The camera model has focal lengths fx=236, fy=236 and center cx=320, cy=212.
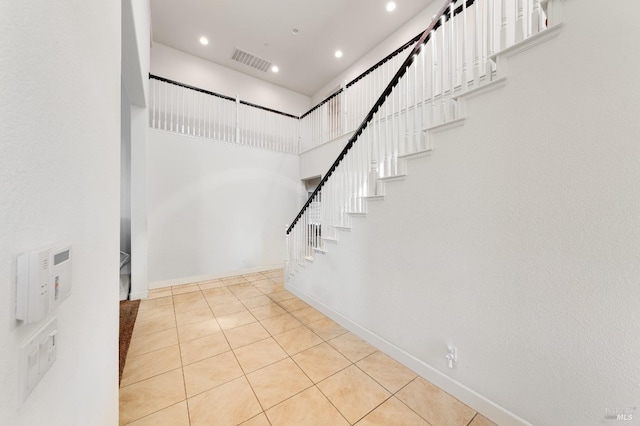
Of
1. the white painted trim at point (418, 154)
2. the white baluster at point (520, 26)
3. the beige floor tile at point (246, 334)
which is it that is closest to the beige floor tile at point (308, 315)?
the beige floor tile at point (246, 334)

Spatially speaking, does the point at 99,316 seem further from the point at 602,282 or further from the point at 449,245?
the point at 602,282

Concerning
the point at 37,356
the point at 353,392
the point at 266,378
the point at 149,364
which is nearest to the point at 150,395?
the point at 149,364

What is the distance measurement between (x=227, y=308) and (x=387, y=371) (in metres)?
2.29

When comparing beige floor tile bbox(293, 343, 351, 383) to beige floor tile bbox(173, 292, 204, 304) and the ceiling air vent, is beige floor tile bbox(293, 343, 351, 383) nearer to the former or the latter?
beige floor tile bbox(173, 292, 204, 304)

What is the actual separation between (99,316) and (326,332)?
217cm

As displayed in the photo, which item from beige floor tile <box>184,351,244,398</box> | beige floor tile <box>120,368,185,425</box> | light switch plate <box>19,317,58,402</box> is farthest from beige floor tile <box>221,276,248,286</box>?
light switch plate <box>19,317,58,402</box>

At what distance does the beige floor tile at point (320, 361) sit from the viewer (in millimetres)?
2033

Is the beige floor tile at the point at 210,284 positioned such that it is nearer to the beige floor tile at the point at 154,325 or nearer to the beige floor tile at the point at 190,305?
the beige floor tile at the point at 190,305

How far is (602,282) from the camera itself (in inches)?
47.4

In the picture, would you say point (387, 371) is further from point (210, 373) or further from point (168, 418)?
point (168, 418)

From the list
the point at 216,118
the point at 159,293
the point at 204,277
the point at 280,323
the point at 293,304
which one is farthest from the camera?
the point at 216,118

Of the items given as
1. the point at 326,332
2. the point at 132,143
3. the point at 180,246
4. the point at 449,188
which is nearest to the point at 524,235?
the point at 449,188

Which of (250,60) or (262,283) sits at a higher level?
(250,60)

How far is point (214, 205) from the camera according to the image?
475cm
